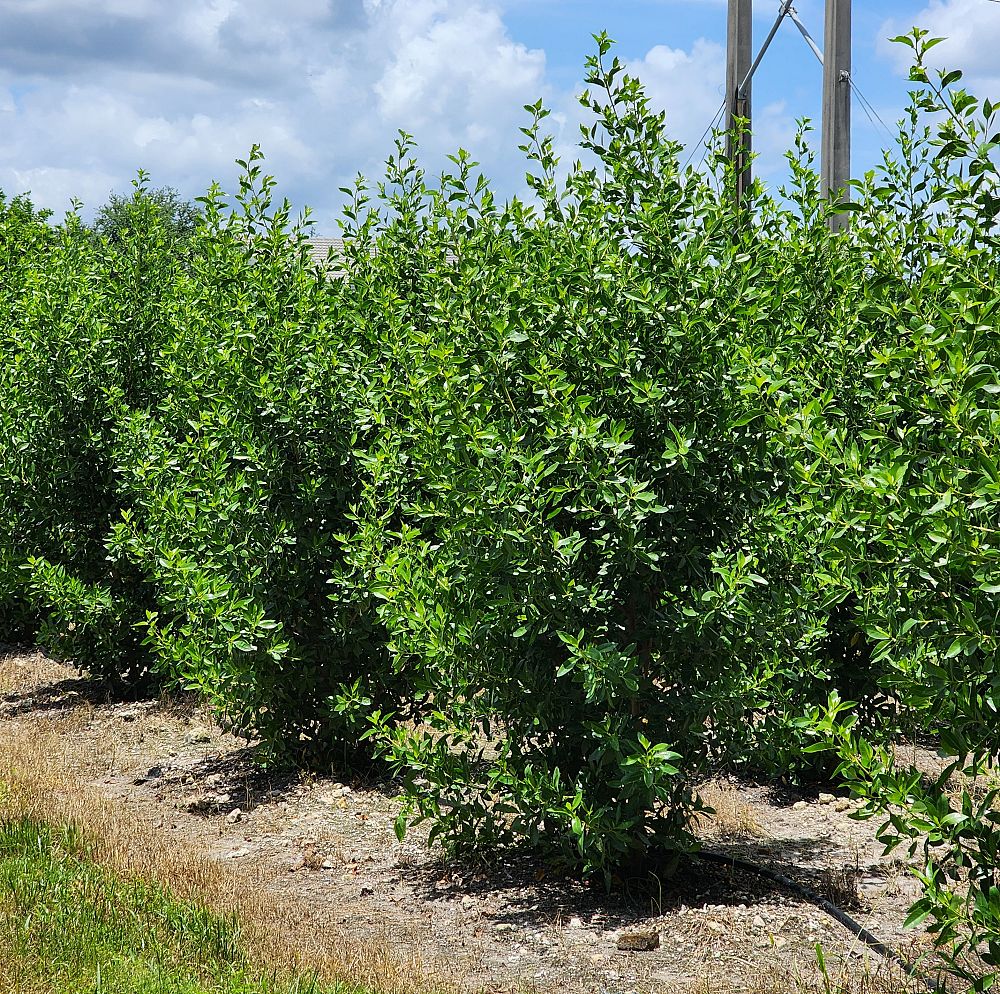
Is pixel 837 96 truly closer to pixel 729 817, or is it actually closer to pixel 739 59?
pixel 739 59

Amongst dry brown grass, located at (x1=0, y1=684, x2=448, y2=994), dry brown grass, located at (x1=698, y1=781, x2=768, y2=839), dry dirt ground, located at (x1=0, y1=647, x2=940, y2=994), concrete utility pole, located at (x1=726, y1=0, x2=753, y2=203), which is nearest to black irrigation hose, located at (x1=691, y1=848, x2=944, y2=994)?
dry dirt ground, located at (x1=0, y1=647, x2=940, y2=994)

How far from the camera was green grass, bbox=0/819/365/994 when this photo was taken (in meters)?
3.99

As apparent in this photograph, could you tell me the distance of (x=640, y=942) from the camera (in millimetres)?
4477

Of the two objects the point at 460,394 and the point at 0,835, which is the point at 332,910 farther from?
the point at 460,394

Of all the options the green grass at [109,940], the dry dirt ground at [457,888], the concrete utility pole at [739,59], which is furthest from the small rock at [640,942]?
the concrete utility pole at [739,59]

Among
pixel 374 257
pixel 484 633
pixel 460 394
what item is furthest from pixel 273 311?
pixel 484 633

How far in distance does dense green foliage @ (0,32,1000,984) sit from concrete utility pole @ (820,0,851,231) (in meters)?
1.23

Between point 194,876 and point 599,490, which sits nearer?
point 599,490

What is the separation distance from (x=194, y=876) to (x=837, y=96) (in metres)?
6.49

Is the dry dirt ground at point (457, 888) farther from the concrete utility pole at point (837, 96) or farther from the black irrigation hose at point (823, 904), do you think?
the concrete utility pole at point (837, 96)

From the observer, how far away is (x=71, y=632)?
9.11m

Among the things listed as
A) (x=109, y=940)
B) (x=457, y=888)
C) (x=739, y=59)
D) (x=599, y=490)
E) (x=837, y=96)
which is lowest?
(x=457, y=888)

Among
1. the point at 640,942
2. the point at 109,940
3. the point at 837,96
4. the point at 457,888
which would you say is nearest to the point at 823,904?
the point at 640,942

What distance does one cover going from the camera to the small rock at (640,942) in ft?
14.6
